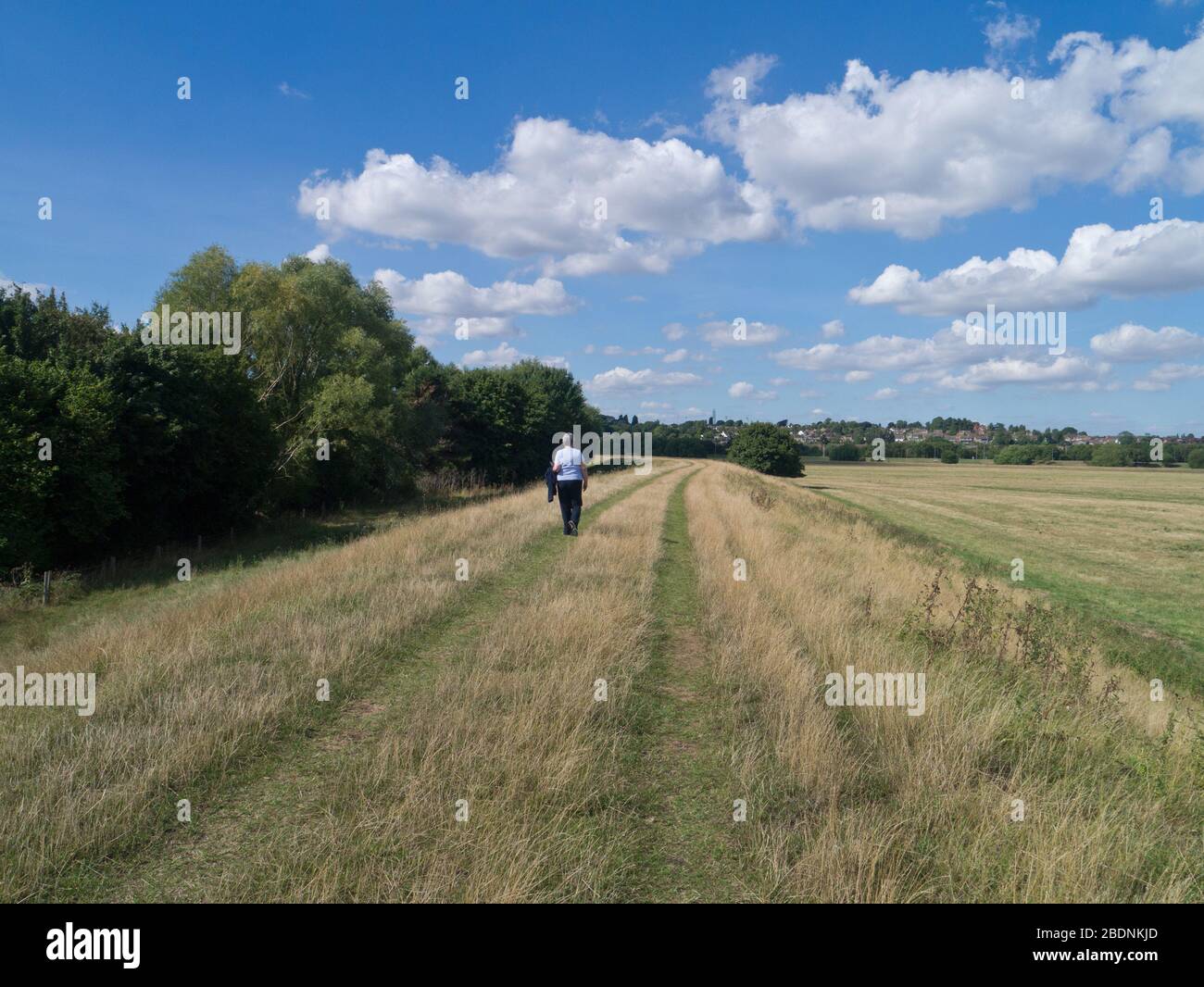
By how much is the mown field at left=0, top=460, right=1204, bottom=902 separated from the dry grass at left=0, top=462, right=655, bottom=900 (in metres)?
0.02

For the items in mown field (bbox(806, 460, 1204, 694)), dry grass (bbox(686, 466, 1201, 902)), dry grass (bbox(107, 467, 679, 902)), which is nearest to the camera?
dry grass (bbox(107, 467, 679, 902))

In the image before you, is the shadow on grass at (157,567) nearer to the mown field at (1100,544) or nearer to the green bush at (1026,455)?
the mown field at (1100,544)

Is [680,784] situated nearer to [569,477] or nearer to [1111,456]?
[569,477]

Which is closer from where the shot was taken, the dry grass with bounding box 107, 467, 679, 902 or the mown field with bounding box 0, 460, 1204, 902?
the dry grass with bounding box 107, 467, 679, 902

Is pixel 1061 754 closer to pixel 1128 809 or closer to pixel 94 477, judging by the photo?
pixel 1128 809

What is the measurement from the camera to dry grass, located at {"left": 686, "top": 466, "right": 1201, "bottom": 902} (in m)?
3.27

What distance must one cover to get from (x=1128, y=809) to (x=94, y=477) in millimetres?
22606

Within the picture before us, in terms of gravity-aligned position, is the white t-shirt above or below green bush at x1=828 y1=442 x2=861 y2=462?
below

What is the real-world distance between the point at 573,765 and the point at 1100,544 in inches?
1389

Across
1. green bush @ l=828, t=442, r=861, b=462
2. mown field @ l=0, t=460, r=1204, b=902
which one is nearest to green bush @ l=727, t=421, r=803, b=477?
green bush @ l=828, t=442, r=861, b=462

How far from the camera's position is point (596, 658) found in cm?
599

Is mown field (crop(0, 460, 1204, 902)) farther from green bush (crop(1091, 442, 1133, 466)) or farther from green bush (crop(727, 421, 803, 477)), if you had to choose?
green bush (crop(1091, 442, 1133, 466))

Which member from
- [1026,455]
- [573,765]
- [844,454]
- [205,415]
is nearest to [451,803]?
[573,765]

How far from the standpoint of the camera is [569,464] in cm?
1355
